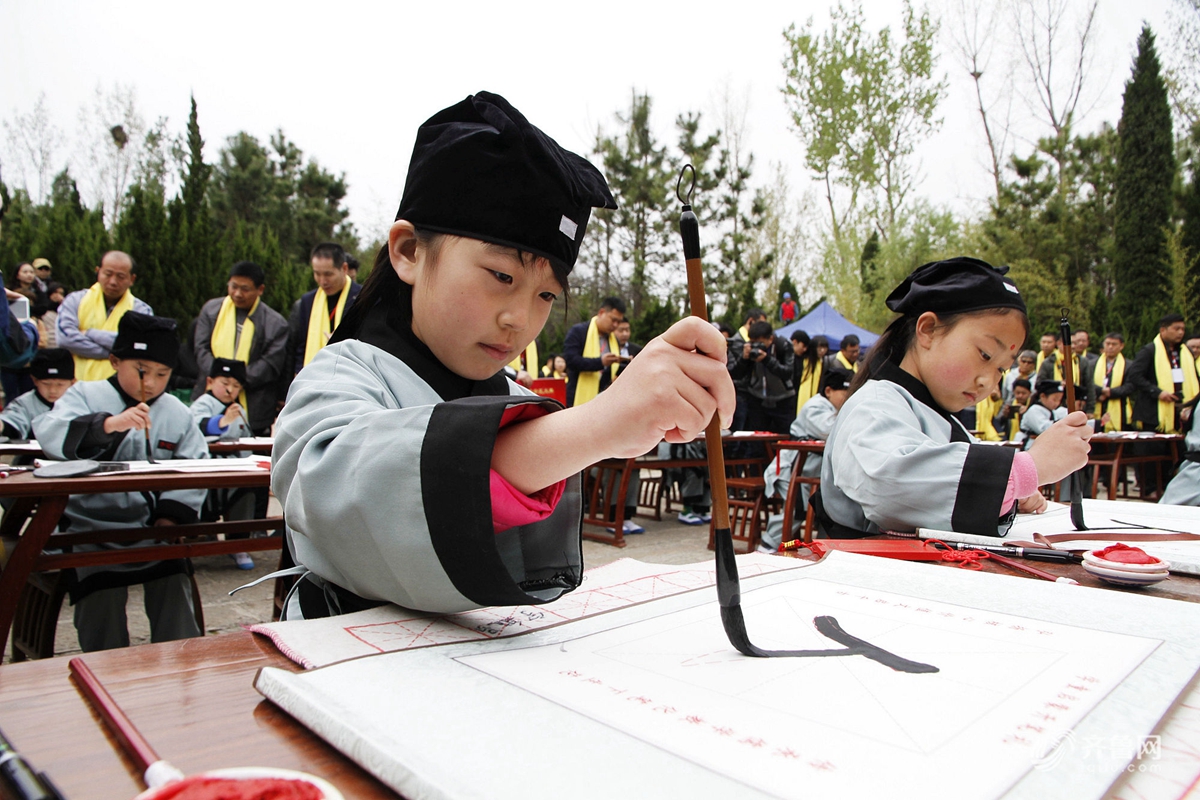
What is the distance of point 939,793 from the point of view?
44 cm

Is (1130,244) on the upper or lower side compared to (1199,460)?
upper

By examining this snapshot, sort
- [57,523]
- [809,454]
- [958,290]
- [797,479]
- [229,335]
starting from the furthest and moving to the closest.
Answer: [229,335] → [809,454] → [797,479] → [57,523] → [958,290]

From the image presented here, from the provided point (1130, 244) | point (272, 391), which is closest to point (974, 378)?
point (272, 391)

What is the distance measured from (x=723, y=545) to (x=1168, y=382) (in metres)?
9.63

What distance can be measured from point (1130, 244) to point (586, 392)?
50.0 ft

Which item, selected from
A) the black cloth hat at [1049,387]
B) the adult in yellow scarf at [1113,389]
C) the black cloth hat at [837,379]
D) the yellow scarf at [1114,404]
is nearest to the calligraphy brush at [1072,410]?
the black cloth hat at [837,379]

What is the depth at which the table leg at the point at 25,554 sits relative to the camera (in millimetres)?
1981

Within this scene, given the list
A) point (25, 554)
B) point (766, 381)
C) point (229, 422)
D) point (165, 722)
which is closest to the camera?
point (165, 722)

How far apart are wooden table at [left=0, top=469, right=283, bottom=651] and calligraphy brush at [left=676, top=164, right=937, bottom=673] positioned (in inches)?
53.6

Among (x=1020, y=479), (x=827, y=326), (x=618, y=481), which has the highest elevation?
(x=827, y=326)

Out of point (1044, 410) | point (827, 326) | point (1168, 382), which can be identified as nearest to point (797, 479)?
point (1044, 410)

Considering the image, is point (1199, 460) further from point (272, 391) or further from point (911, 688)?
point (272, 391)

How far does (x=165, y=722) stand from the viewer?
536 millimetres

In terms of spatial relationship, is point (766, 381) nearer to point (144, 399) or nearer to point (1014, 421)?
point (1014, 421)
